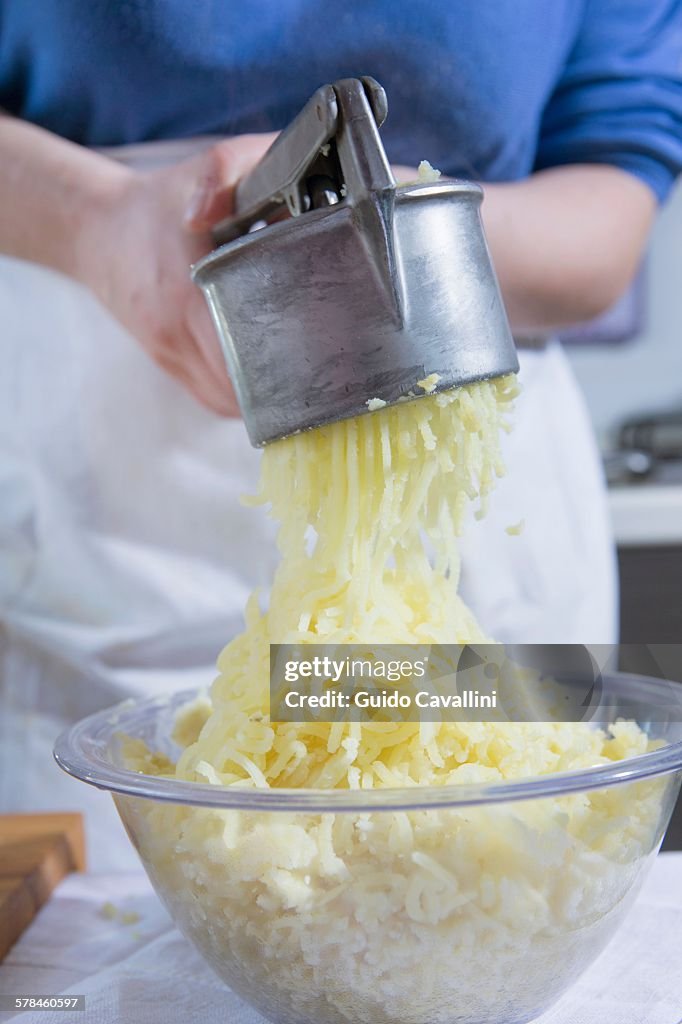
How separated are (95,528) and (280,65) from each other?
42cm

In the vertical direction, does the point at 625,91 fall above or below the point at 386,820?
above

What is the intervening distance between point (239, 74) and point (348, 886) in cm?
62

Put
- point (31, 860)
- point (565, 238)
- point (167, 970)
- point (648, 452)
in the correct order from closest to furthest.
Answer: point (167, 970)
point (31, 860)
point (565, 238)
point (648, 452)

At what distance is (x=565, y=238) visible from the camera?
890 mm

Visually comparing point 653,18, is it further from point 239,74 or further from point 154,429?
point 154,429

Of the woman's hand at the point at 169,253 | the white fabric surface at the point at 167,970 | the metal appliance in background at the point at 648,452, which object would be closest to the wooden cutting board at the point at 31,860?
the white fabric surface at the point at 167,970

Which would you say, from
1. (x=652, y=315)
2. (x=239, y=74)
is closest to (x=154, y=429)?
(x=239, y=74)

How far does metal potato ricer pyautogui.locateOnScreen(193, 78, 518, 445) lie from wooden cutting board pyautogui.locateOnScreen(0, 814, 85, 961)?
342 millimetres

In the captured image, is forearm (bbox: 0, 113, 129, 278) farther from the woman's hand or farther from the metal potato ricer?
the metal potato ricer

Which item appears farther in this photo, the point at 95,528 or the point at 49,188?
the point at 95,528

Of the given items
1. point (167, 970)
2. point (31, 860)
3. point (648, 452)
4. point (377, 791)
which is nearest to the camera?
point (377, 791)

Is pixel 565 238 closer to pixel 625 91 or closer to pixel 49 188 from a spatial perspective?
pixel 625 91

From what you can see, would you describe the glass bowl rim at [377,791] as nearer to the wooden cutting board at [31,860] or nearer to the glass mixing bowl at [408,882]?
the glass mixing bowl at [408,882]

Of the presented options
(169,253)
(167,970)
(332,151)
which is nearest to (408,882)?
(167,970)
